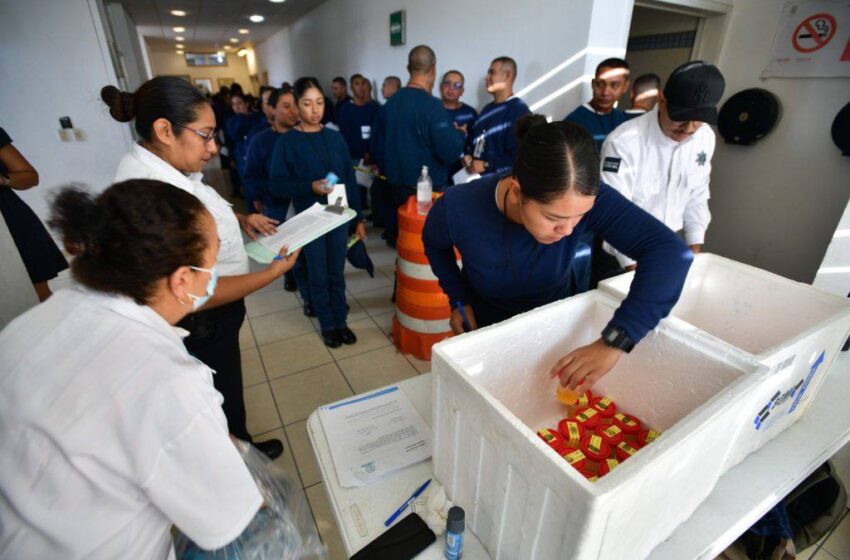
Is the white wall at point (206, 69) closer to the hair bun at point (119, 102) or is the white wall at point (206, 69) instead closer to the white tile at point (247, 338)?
the white tile at point (247, 338)

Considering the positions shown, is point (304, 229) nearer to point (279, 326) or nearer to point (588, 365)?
point (588, 365)

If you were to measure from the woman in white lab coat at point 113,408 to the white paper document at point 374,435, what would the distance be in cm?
27

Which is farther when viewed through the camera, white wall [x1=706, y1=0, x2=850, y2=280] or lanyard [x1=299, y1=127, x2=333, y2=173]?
white wall [x1=706, y1=0, x2=850, y2=280]

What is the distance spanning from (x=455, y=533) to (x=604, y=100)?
270 cm

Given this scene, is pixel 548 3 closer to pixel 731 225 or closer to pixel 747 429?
pixel 731 225

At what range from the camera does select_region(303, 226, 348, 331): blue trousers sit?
253 cm

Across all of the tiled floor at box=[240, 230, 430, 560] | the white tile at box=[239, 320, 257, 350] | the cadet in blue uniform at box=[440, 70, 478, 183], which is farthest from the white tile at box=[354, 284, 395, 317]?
the cadet in blue uniform at box=[440, 70, 478, 183]

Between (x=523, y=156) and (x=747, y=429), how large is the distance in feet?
2.47

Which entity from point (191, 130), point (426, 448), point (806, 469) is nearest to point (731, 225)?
point (806, 469)

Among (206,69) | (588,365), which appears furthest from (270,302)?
(206,69)

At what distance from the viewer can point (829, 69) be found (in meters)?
2.52

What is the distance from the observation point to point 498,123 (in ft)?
10.3

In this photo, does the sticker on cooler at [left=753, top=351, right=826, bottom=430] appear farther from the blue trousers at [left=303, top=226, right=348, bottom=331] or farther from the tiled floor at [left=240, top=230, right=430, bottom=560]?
the blue trousers at [left=303, top=226, right=348, bottom=331]

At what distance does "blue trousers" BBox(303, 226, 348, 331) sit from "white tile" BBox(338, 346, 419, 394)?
0.34 meters
